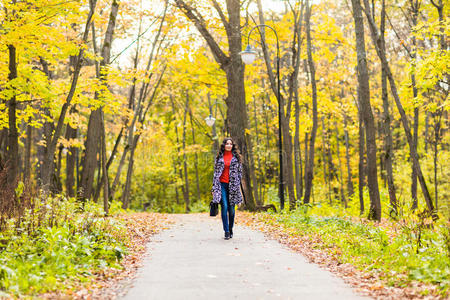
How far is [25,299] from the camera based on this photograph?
14.5 ft

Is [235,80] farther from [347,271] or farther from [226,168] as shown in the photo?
[347,271]

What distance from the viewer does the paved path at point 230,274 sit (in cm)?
504

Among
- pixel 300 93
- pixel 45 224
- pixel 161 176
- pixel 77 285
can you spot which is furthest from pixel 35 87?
pixel 161 176

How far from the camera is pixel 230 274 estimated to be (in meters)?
5.98

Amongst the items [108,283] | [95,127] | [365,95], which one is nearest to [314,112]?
[365,95]

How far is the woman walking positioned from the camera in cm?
909

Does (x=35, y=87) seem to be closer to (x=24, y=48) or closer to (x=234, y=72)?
(x=24, y=48)

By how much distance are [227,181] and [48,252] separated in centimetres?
406

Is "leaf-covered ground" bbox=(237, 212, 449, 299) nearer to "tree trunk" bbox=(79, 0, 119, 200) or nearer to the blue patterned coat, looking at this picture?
the blue patterned coat

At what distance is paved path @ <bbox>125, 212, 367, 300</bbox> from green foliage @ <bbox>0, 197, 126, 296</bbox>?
686 millimetres

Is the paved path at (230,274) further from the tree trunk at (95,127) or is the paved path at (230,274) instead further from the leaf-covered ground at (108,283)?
the tree trunk at (95,127)

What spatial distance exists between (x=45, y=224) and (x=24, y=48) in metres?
7.24

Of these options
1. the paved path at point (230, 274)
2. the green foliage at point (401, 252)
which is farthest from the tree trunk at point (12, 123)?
the green foliage at point (401, 252)

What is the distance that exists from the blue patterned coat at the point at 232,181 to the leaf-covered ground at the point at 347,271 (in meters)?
1.38
